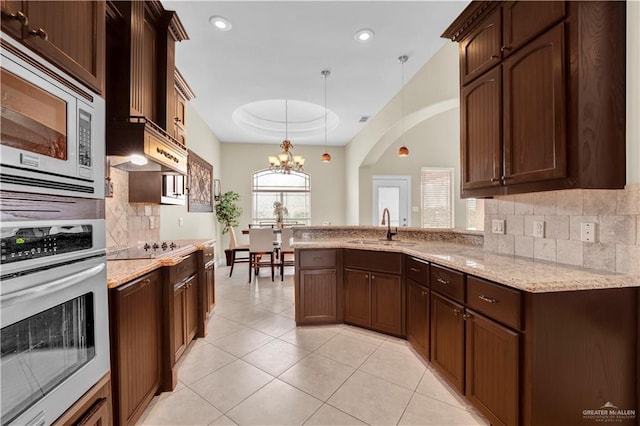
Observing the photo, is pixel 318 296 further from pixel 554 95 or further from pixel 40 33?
pixel 40 33

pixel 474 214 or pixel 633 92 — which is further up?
pixel 633 92

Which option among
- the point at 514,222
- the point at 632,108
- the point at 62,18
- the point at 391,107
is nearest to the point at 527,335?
the point at 514,222

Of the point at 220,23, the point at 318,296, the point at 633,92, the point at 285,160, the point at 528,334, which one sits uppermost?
the point at 220,23

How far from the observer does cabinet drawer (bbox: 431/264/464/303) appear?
1781 mm

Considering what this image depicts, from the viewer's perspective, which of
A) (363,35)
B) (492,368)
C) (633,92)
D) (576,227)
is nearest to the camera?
(633,92)

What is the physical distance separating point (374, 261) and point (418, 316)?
0.63 metres

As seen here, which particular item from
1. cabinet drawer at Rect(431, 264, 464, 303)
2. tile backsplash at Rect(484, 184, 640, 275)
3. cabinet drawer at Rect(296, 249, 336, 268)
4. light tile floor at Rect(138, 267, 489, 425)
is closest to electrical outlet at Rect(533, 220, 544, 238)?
tile backsplash at Rect(484, 184, 640, 275)

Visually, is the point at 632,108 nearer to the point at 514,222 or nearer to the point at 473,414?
the point at 514,222

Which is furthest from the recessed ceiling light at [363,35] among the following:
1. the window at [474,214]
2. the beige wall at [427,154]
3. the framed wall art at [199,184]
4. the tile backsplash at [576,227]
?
the window at [474,214]

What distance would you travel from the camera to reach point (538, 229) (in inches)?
73.9

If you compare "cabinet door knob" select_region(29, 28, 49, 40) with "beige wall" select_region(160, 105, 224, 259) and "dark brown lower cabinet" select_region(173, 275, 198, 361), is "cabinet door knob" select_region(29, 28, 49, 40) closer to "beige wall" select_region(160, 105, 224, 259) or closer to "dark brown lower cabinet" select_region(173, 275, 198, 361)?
"dark brown lower cabinet" select_region(173, 275, 198, 361)

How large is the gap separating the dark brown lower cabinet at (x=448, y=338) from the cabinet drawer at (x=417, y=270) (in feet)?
0.48

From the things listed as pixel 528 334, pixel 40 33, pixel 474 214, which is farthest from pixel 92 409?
pixel 474 214

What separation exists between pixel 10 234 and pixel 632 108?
2551 mm
